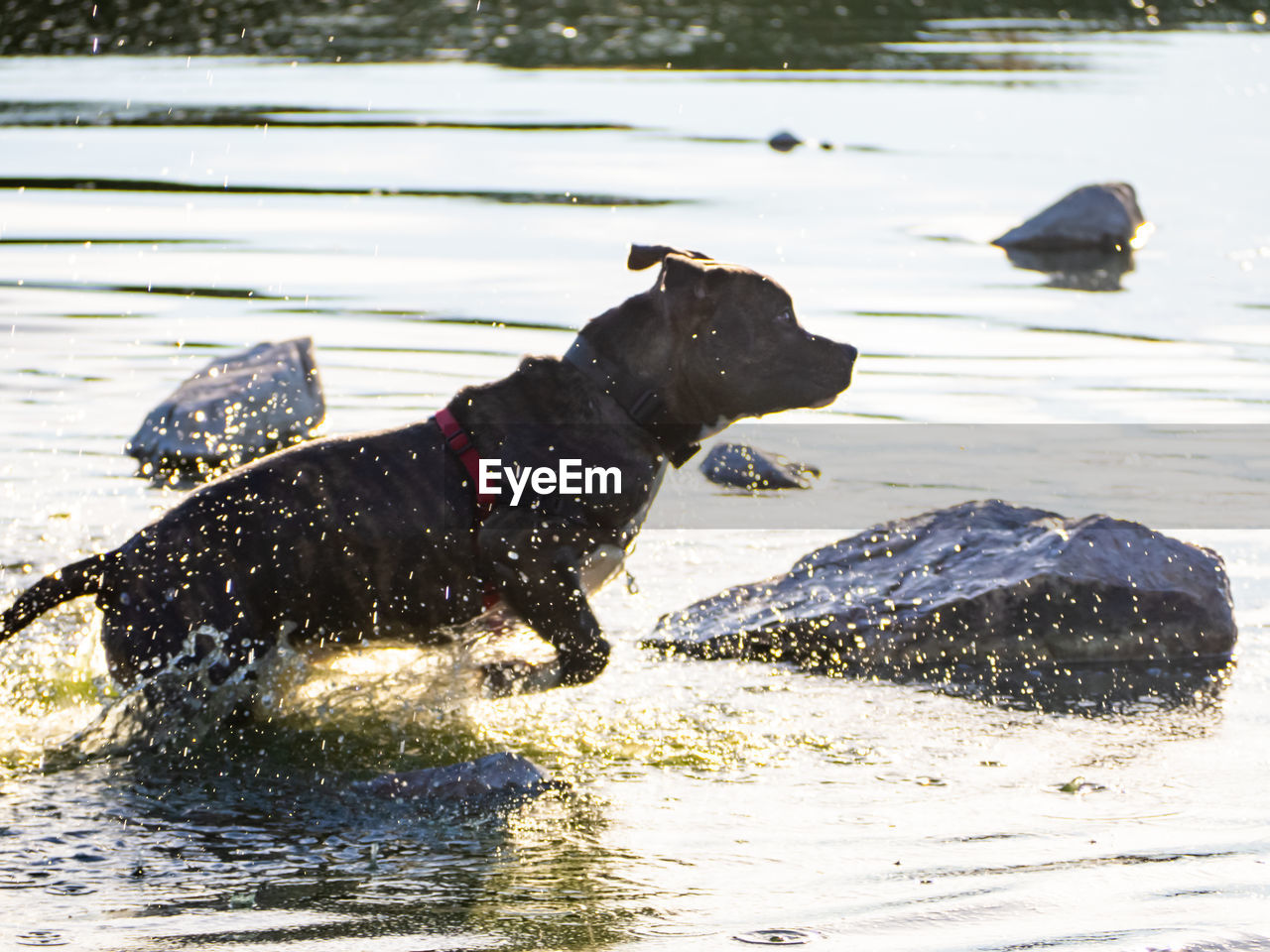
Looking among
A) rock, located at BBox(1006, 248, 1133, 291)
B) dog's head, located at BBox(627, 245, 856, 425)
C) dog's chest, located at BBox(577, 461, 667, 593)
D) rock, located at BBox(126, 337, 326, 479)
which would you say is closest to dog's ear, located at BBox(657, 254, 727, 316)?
Answer: dog's head, located at BBox(627, 245, 856, 425)

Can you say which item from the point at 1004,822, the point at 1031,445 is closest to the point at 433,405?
the point at 1031,445

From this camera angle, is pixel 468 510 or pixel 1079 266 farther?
pixel 1079 266

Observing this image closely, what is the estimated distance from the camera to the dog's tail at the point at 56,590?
21.4ft

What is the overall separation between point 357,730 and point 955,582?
2799 millimetres

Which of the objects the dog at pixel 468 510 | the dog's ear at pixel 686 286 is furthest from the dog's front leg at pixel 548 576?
the dog's ear at pixel 686 286

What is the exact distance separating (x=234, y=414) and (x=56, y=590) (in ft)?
15.1

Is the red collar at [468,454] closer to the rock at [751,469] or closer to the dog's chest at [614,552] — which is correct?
the dog's chest at [614,552]

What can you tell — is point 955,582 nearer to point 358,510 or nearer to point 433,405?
point 358,510

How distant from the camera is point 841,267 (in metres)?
16.1

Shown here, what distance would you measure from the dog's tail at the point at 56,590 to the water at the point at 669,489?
485mm

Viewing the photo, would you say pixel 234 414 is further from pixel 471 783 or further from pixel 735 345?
pixel 471 783

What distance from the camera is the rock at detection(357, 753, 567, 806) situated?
19.9ft

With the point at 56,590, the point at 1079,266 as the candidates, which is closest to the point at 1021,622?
the point at 56,590

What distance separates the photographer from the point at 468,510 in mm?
6840
